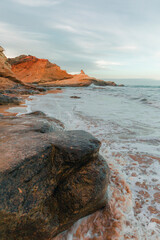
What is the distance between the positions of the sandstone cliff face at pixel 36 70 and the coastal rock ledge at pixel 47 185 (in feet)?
147

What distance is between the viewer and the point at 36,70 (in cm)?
4659

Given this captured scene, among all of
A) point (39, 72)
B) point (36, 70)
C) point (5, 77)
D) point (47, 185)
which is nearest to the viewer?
point (47, 185)

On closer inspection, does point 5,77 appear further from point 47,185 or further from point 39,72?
point 39,72

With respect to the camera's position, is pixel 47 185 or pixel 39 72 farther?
pixel 39 72

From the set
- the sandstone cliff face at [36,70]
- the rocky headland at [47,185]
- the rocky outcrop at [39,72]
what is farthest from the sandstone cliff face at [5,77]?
the sandstone cliff face at [36,70]

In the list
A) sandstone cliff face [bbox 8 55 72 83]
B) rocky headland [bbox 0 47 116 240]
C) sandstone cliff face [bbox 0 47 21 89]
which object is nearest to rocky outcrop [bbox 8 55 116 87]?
sandstone cliff face [bbox 8 55 72 83]

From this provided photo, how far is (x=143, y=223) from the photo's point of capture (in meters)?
1.32

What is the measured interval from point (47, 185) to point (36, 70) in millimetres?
50663

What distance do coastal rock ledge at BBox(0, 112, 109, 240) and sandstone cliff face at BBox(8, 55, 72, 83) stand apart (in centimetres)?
4476

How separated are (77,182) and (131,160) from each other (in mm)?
1326

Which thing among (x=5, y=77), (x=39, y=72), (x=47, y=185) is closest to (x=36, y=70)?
(x=39, y=72)

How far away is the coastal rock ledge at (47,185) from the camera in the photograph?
3.23 ft

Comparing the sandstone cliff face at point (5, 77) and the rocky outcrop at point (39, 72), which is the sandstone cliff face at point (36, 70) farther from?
the sandstone cliff face at point (5, 77)

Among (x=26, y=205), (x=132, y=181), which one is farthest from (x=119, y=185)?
(x=26, y=205)
